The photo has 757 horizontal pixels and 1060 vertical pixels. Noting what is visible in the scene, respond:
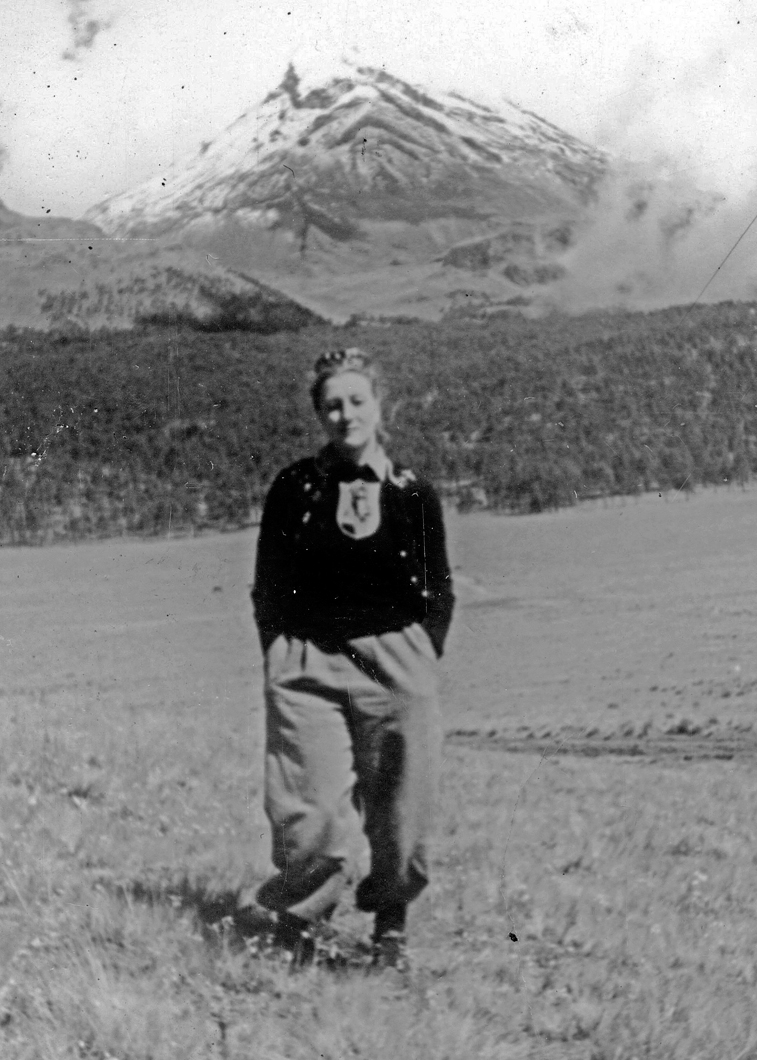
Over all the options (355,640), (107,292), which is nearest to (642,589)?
(355,640)

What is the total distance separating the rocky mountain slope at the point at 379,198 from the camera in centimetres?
387

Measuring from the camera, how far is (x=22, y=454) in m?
4.03

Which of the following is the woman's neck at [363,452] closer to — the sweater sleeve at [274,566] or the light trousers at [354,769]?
the sweater sleeve at [274,566]

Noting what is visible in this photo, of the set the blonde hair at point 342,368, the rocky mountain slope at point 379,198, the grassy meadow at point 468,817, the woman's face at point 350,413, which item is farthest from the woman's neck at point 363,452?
the rocky mountain slope at point 379,198

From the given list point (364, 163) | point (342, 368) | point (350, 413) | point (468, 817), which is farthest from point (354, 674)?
point (364, 163)

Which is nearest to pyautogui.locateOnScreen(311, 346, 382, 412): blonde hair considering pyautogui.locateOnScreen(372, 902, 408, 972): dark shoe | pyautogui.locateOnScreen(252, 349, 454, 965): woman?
pyautogui.locateOnScreen(252, 349, 454, 965): woman

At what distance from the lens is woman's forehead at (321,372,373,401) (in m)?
3.70

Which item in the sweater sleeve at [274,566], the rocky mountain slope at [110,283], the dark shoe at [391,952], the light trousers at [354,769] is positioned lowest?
the dark shoe at [391,952]

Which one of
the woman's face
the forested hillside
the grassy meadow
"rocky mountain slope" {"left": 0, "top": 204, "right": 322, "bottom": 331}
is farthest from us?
"rocky mountain slope" {"left": 0, "top": 204, "right": 322, "bottom": 331}

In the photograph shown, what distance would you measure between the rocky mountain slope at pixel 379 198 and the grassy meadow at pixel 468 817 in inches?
34.6

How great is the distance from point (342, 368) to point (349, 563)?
638 mm

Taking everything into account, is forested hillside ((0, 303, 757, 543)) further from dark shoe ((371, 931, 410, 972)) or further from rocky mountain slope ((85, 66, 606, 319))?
dark shoe ((371, 931, 410, 972))

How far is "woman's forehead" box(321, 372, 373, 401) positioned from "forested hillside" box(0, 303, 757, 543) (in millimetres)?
85

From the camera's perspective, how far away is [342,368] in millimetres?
3729
